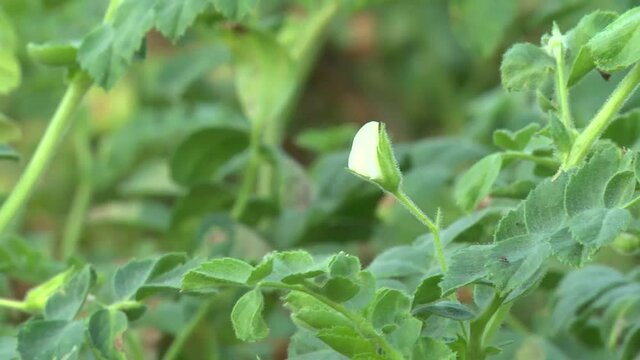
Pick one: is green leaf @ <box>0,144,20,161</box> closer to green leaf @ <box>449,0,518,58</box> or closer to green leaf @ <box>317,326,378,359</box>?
green leaf @ <box>317,326,378,359</box>

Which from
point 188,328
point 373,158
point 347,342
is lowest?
point 188,328

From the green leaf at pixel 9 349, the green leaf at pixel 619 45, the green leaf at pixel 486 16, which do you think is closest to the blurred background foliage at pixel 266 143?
the green leaf at pixel 486 16

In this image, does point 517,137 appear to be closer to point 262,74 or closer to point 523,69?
point 523,69

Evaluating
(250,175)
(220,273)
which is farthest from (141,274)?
(250,175)

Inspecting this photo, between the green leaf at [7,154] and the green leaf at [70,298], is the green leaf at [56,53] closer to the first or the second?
the green leaf at [7,154]

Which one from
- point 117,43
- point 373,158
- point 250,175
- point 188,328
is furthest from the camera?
point 250,175

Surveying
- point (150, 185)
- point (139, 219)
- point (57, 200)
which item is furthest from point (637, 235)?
point (57, 200)

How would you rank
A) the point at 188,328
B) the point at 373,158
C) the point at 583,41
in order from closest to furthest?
1. the point at 373,158
2. the point at 583,41
3. the point at 188,328
